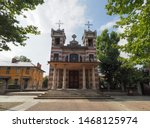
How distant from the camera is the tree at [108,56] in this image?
93.7 feet

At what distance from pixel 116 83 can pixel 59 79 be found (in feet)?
38.8

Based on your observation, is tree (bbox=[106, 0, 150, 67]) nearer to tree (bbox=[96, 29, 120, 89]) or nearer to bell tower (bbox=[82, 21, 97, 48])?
tree (bbox=[96, 29, 120, 89])

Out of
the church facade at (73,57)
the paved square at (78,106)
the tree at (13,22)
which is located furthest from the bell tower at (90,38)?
the tree at (13,22)

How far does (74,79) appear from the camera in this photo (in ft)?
94.4

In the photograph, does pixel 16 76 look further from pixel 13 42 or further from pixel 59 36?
pixel 13 42

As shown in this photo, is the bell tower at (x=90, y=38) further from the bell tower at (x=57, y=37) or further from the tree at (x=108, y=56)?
the bell tower at (x=57, y=37)

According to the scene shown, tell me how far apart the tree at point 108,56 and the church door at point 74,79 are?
542cm

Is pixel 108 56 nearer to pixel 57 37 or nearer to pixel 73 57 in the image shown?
pixel 73 57

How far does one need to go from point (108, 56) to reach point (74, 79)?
8.30 meters

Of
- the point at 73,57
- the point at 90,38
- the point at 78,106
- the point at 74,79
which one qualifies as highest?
the point at 90,38

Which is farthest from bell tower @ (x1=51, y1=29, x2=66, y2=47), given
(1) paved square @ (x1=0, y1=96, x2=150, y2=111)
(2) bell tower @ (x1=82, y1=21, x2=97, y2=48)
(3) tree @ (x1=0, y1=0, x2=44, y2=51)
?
(3) tree @ (x1=0, y1=0, x2=44, y2=51)

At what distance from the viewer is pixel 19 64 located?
40.0m

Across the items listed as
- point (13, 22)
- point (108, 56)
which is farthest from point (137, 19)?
point (108, 56)

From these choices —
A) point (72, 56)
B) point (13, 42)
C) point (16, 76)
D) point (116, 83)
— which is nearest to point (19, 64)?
point (16, 76)
